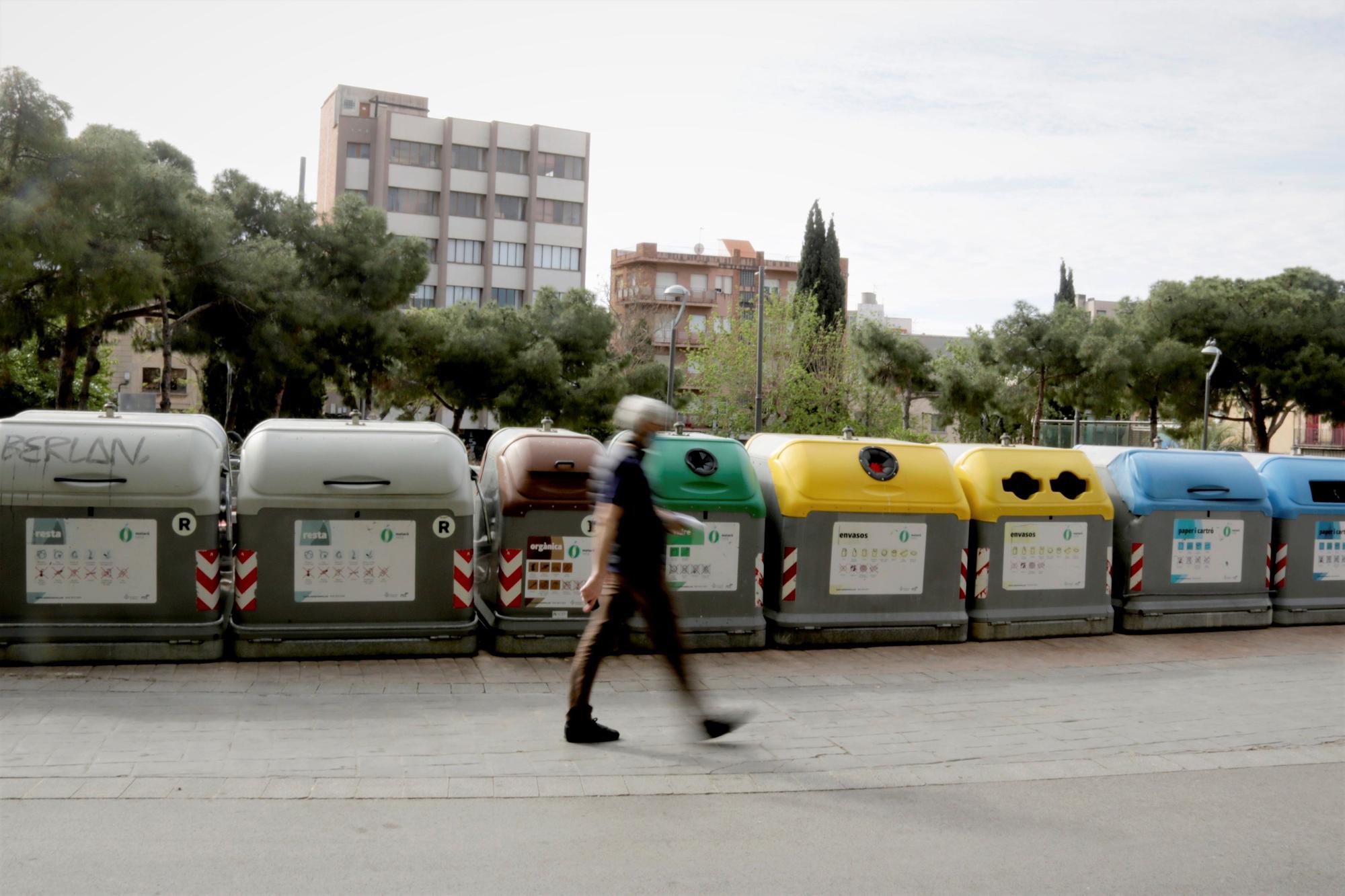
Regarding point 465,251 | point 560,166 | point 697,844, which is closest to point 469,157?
point 465,251

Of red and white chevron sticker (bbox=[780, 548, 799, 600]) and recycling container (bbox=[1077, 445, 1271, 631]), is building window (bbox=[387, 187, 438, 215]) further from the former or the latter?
red and white chevron sticker (bbox=[780, 548, 799, 600])

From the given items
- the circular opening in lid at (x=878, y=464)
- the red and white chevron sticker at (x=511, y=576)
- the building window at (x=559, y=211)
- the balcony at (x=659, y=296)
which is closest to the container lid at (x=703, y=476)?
the circular opening in lid at (x=878, y=464)

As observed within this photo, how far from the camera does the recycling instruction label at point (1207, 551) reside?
373 inches

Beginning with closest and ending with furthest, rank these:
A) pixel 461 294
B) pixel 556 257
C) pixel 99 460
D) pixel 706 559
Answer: pixel 99 460 → pixel 706 559 → pixel 461 294 → pixel 556 257

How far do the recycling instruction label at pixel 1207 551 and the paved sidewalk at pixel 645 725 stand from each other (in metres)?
1.28

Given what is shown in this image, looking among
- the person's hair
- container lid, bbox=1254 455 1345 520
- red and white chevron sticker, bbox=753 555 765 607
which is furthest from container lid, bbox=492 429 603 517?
container lid, bbox=1254 455 1345 520

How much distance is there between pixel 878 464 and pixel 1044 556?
1.58 meters

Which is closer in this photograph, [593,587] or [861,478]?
[593,587]

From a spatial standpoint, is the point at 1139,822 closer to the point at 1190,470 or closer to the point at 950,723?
the point at 950,723

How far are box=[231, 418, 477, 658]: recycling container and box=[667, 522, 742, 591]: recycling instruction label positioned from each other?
4.54ft

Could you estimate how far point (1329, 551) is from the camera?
10.2 metres

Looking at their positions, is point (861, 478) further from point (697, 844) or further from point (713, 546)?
point (697, 844)

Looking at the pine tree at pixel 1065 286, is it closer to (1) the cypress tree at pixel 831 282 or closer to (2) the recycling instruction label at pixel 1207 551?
→ (1) the cypress tree at pixel 831 282

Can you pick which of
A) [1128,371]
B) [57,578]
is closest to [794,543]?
[57,578]
